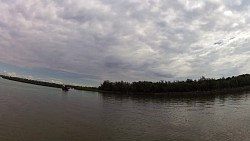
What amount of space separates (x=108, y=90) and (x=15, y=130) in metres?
159

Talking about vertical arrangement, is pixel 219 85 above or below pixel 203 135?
above

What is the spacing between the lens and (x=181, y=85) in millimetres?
155625

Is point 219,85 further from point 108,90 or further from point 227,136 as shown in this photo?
point 227,136

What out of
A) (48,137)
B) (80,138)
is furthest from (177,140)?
(48,137)

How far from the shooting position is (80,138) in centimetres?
2838

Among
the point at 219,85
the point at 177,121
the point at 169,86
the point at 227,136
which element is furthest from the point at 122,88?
the point at 227,136

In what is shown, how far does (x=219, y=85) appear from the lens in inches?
6176

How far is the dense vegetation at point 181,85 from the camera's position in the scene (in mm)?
154125

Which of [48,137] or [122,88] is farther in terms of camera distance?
[122,88]

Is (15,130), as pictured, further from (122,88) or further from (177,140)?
(122,88)

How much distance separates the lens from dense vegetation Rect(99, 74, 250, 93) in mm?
154125

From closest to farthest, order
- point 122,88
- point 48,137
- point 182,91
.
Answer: point 48,137
point 182,91
point 122,88

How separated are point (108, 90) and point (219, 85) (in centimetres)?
7325

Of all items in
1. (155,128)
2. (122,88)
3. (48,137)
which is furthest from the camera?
(122,88)
